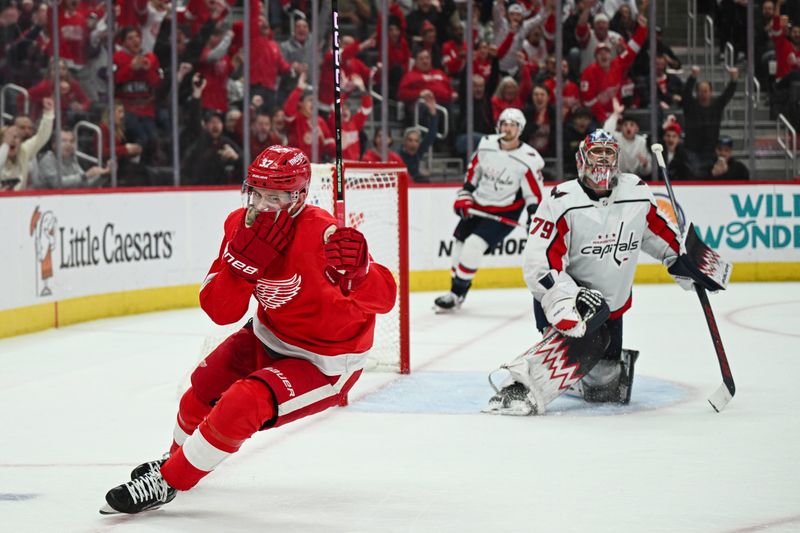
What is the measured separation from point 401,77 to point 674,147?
7.78ft

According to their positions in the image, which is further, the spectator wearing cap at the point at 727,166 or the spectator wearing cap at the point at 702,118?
the spectator wearing cap at the point at 702,118

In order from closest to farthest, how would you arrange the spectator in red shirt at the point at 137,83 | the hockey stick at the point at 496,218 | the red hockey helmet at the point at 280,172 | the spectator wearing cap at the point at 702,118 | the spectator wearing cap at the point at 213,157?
the red hockey helmet at the point at 280,172 < the hockey stick at the point at 496,218 < the spectator in red shirt at the point at 137,83 < the spectator wearing cap at the point at 213,157 < the spectator wearing cap at the point at 702,118

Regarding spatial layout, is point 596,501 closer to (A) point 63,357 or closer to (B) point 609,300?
(B) point 609,300

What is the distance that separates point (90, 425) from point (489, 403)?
1.55 meters

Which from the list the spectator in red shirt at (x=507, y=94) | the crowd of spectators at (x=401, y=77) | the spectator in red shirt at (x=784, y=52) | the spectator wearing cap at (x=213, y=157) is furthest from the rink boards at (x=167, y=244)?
the spectator in red shirt at (x=784, y=52)

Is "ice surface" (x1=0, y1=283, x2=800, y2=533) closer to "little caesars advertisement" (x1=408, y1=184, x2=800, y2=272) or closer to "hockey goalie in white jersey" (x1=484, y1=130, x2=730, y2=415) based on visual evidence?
"hockey goalie in white jersey" (x1=484, y1=130, x2=730, y2=415)

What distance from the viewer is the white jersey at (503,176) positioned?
824 cm

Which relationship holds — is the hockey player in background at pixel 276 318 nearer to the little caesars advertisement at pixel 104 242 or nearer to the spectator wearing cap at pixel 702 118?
the little caesars advertisement at pixel 104 242

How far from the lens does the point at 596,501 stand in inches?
138

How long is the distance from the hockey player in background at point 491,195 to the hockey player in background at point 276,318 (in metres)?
4.78

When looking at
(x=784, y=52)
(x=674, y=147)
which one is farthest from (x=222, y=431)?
(x=784, y=52)

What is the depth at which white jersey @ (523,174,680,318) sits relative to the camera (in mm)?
4809

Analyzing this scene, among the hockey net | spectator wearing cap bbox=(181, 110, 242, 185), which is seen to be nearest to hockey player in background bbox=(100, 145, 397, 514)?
the hockey net

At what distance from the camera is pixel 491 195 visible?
27.3ft
